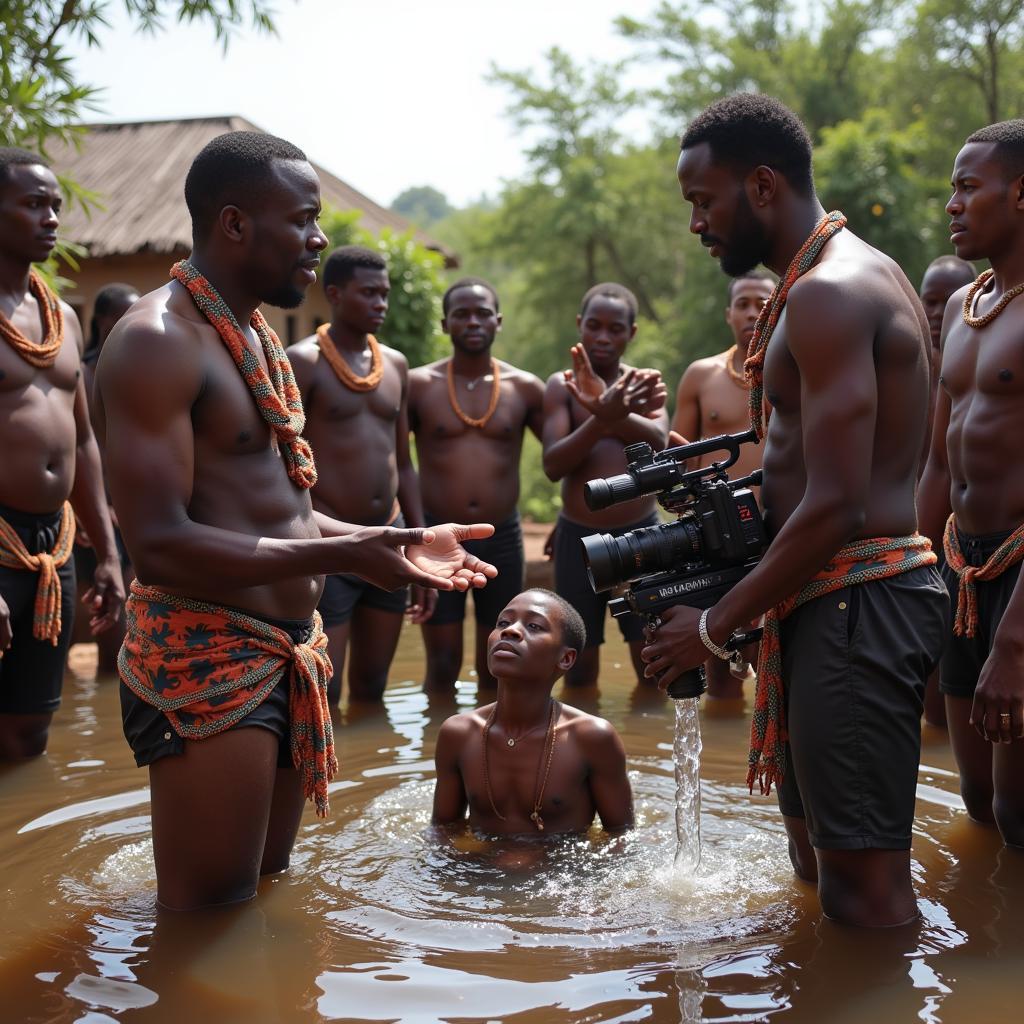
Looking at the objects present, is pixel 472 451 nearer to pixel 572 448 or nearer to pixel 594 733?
pixel 572 448

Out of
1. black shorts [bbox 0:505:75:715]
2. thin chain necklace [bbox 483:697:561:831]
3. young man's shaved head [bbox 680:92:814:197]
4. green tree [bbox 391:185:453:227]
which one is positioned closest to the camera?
young man's shaved head [bbox 680:92:814:197]

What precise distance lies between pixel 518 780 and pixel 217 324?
2.09m

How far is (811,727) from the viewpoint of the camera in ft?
10.3

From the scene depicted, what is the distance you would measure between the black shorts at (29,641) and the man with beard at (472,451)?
2.07 m

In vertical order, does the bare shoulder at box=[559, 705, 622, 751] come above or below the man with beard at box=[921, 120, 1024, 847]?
below

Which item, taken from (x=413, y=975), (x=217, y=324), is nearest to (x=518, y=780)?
(x=413, y=975)

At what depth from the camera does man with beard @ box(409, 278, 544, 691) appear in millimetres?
6934

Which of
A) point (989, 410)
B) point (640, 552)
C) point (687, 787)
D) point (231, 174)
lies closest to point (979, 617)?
point (989, 410)

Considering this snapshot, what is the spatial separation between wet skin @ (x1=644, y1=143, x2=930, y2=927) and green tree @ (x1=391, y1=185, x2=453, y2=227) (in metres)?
104

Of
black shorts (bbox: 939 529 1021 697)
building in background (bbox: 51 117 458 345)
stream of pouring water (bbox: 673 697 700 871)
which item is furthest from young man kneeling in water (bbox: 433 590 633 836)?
building in background (bbox: 51 117 458 345)

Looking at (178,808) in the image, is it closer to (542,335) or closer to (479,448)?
(479,448)

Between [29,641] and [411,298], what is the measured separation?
367 inches

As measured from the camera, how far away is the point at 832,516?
2.98 metres

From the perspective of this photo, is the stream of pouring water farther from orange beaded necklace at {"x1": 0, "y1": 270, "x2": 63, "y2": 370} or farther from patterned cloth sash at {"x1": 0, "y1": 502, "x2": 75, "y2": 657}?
orange beaded necklace at {"x1": 0, "y1": 270, "x2": 63, "y2": 370}
